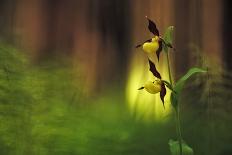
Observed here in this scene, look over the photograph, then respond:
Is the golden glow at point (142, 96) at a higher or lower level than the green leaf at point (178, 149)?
higher

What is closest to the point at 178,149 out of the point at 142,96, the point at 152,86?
the point at 152,86

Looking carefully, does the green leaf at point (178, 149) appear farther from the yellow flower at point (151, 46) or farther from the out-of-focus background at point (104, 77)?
the out-of-focus background at point (104, 77)

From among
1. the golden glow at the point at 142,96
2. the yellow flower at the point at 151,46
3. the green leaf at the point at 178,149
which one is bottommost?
the green leaf at the point at 178,149

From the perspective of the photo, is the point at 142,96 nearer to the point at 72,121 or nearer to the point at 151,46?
the point at 72,121

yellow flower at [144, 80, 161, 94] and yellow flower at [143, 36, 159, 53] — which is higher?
yellow flower at [143, 36, 159, 53]

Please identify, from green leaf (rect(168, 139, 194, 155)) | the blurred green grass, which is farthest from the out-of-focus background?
green leaf (rect(168, 139, 194, 155))

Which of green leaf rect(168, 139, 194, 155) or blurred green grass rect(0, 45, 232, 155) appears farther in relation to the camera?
blurred green grass rect(0, 45, 232, 155)

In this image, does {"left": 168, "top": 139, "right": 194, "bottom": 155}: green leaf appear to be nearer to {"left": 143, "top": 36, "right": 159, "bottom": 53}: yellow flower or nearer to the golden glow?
{"left": 143, "top": 36, "right": 159, "bottom": 53}: yellow flower

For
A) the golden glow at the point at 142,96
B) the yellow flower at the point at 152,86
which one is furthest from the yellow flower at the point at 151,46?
the golden glow at the point at 142,96

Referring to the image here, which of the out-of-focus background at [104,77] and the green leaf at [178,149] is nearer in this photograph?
the green leaf at [178,149]
